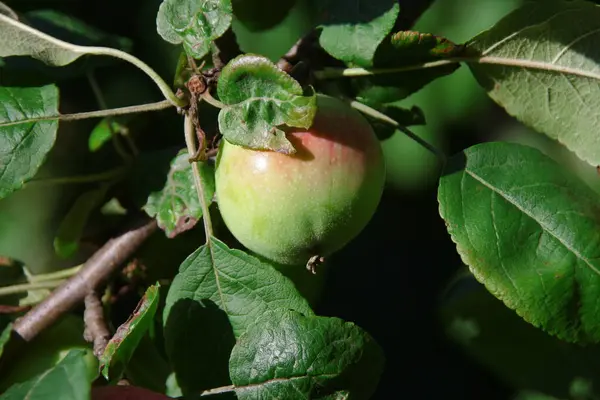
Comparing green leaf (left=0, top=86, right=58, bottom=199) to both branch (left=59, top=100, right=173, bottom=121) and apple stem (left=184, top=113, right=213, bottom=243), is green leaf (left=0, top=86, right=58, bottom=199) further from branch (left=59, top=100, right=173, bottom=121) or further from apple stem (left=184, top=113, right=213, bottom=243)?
apple stem (left=184, top=113, right=213, bottom=243)

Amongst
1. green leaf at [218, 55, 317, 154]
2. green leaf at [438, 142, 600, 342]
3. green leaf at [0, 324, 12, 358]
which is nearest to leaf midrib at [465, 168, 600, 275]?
green leaf at [438, 142, 600, 342]

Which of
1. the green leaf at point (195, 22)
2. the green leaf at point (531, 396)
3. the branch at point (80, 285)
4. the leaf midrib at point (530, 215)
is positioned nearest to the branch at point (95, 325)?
the branch at point (80, 285)

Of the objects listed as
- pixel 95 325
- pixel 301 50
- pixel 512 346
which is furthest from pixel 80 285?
pixel 512 346

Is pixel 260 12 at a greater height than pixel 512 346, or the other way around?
pixel 260 12

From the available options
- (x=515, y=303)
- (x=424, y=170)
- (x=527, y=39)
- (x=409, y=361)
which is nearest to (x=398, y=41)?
(x=527, y=39)

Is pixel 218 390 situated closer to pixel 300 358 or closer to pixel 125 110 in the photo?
pixel 300 358

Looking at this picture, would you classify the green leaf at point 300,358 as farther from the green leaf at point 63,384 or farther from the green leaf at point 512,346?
the green leaf at point 512,346
